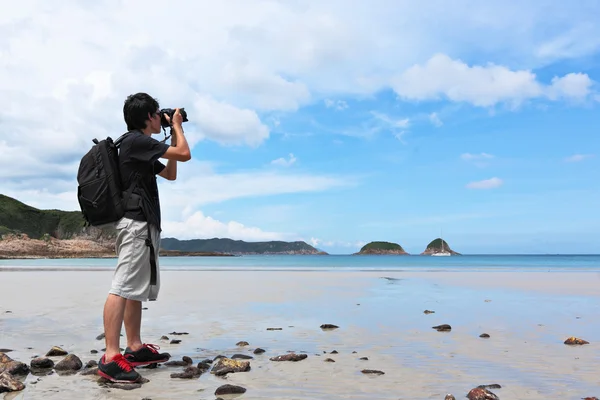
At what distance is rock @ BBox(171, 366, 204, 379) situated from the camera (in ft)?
16.4

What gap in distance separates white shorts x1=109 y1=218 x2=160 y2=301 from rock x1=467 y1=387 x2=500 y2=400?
10.2 feet

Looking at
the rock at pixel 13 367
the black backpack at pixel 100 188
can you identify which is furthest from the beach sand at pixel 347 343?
the black backpack at pixel 100 188

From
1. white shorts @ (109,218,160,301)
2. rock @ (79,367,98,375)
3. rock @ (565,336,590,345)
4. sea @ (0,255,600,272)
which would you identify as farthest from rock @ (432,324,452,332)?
sea @ (0,255,600,272)

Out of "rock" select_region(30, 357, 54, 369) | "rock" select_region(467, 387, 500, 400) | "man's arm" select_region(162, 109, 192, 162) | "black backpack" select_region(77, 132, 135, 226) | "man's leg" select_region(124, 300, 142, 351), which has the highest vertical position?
"man's arm" select_region(162, 109, 192, 162)

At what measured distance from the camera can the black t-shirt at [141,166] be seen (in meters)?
5.21

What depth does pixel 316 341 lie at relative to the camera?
23.5 ft

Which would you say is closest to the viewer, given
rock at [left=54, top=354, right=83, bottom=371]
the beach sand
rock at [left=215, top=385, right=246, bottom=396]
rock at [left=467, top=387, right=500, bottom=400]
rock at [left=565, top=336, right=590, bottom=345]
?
rock at [left=467, top=387, right=500, bottom=400]

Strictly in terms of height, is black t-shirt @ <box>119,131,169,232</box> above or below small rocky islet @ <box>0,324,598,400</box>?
above

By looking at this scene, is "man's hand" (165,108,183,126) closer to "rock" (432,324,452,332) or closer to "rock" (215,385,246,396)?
"rock" (215,385,246,396)

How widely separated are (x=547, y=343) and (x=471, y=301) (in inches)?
244

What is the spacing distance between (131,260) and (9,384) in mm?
1435

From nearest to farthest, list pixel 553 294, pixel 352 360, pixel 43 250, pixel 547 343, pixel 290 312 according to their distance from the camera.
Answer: pixel 352 360
pixel 547 343
pixel 290 312
pixel 553 294
pixel 43 250

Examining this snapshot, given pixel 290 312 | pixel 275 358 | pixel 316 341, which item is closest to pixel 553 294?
pixel 290 312

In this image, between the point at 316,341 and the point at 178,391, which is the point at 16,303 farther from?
the point at 178,391
